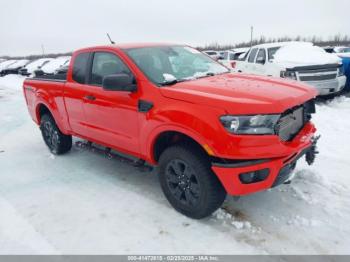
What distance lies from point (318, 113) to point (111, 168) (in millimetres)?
4856

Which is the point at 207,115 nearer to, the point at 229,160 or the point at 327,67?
the point at 229,160

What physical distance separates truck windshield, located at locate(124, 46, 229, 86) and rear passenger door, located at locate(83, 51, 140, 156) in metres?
0.21

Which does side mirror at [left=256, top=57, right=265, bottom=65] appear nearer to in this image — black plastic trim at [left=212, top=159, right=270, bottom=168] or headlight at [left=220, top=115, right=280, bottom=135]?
headlight at [left=220, top=115, right=280, bottom=135]

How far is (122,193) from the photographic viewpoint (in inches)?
159

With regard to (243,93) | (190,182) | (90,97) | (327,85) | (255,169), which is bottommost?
(327,85)

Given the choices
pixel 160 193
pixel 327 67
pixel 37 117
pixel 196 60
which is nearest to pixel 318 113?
pixel 327 67

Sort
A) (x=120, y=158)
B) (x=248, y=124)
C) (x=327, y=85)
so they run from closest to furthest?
(x=248, y=124)
(x=120, y=158)
(x=327, y=85)

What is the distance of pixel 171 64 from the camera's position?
3945 mm

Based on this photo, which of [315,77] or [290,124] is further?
[315,77]

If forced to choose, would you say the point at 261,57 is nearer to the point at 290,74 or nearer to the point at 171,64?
the point at 290,74

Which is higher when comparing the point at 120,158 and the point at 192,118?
the point at 192,118

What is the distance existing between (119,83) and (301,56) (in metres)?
7.00

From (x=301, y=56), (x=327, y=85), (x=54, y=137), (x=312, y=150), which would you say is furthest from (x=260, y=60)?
(x=312, y=150)

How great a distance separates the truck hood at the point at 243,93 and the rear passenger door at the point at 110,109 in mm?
565
